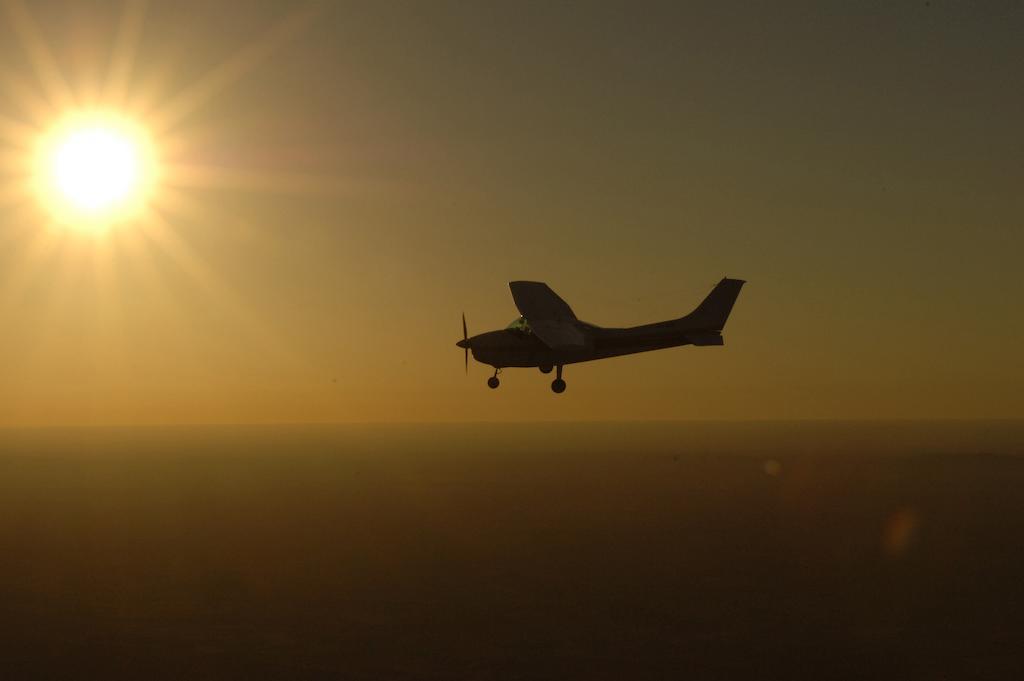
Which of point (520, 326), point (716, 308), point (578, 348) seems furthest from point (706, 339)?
point (520, 326)

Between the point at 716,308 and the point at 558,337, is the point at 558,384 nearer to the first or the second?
the point at 558,337

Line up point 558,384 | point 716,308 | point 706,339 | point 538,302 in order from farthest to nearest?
point 716,308, point 538,302, point 706,339, point 558,384

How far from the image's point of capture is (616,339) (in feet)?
191

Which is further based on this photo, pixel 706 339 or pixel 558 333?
pixel 706 339

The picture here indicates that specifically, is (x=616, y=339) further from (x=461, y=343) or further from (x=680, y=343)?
(x=461, y=343)

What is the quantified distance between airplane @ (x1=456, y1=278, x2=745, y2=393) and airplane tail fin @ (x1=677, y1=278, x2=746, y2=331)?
72 millimetres

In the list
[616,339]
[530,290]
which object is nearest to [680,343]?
[616,339]

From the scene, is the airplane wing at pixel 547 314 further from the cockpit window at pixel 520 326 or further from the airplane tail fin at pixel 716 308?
the airplane tail fin at pixel 716 308

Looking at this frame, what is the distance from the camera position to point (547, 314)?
5834 cm

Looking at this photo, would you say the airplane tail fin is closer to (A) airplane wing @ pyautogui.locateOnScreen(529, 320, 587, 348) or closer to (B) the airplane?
(B) the airplane

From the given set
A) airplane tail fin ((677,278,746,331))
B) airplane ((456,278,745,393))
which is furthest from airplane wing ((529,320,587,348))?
airplane tail fin ((677,278,746,331))

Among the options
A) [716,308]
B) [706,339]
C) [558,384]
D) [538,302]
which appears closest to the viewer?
[558,384]

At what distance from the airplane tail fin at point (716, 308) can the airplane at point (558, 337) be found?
7cm

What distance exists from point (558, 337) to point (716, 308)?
16245 mm
